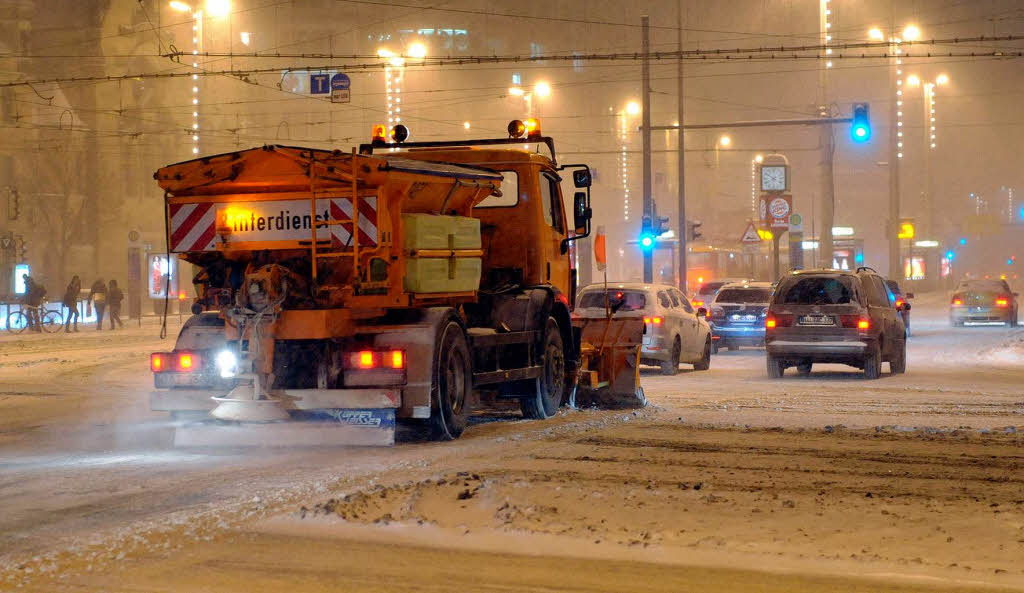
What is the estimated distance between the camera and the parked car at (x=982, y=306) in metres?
41.7

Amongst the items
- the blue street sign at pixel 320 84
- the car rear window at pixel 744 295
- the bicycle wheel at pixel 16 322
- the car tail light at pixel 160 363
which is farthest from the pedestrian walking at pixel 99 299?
the car tail light at pixel 160 363

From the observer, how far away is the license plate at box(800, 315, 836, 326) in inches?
794

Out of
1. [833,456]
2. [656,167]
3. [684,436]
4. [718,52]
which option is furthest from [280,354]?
[656,167]

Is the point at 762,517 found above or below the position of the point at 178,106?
below

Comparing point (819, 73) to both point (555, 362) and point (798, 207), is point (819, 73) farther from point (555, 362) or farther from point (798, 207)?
point (798, 207)

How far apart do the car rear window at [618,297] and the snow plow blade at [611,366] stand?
19.1 feet

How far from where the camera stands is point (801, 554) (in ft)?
21.6

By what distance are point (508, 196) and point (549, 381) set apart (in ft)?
6.74

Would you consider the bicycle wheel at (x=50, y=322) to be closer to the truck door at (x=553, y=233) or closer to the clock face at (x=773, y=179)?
the clock face at (x=773, y=179)

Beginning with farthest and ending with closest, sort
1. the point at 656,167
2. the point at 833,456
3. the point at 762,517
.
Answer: the point at 656,167 → the point at 833,456 → the point at 762,517

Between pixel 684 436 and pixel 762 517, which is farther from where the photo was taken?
pixel 684 436

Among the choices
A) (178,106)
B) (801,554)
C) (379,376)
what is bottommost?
(801,554)

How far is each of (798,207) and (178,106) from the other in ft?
304

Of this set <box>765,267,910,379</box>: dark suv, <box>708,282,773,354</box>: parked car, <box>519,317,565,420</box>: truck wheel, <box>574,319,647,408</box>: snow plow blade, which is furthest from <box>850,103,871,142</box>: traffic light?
<box>519,317,565,420</box>: truck wheel
